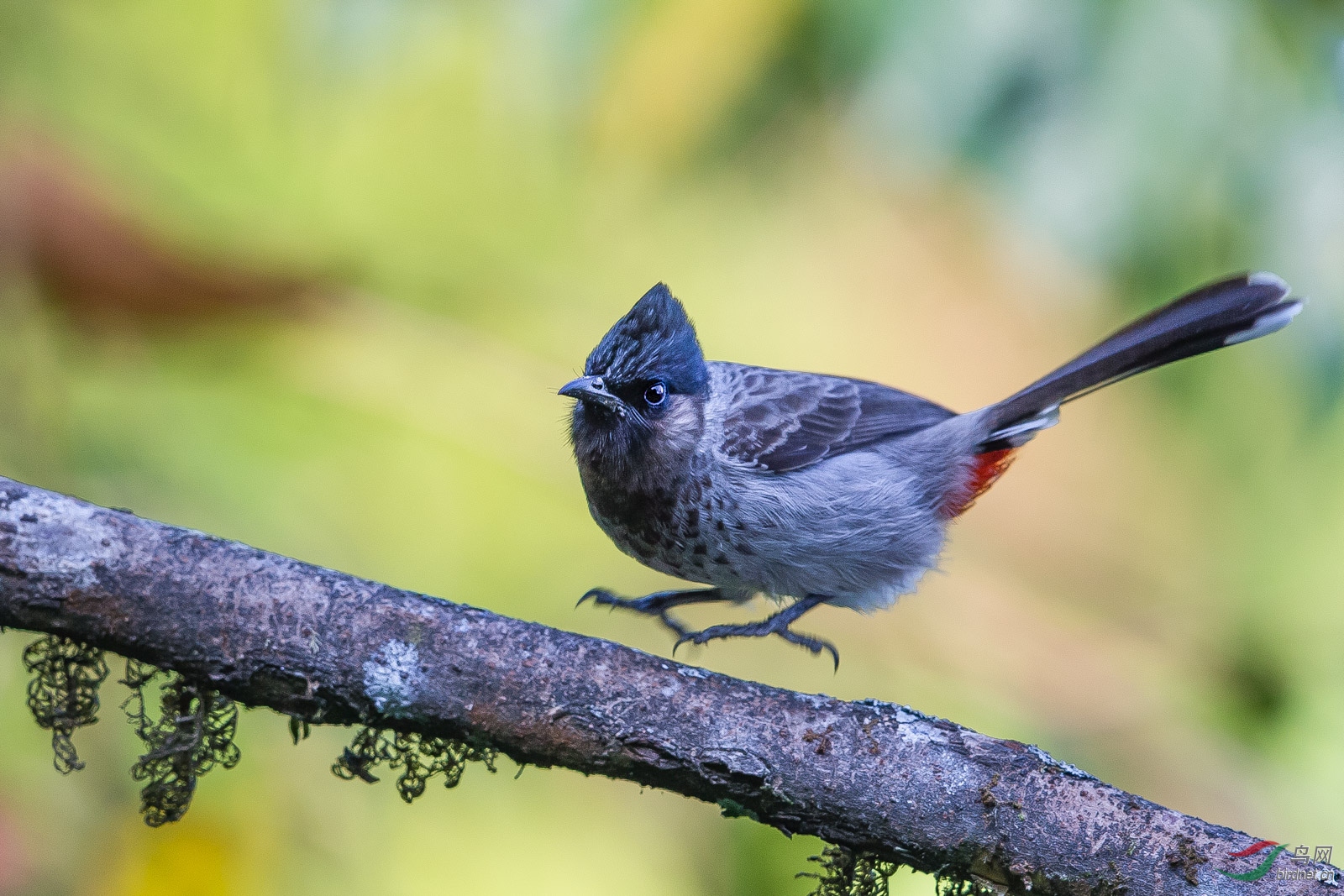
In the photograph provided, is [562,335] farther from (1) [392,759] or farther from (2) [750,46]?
A: (1) [392,759]

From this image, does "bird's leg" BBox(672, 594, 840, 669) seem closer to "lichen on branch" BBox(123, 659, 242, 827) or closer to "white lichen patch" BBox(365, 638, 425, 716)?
"white lichen patch" BBox(365, 638, 425, 716)

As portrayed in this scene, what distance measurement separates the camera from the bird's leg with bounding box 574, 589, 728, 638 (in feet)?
11.1

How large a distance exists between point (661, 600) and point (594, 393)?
726 millimetres

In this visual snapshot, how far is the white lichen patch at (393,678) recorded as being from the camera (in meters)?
2.39

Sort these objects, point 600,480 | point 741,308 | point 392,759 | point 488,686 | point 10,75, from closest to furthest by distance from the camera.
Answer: point 488,686, point 392,759, point 600,480, point 10,75, point 741,308

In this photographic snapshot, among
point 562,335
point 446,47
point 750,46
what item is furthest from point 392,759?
point 446,47

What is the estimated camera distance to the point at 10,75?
17.9 ft

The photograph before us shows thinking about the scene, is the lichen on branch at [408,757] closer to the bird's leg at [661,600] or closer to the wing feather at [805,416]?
the bird's leg at [661,600]

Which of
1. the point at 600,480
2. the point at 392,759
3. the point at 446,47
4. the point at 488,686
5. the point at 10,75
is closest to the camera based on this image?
the point at 488,686

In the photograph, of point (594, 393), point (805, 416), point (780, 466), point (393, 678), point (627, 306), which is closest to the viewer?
point (393, 678)

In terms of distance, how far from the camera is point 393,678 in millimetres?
2398

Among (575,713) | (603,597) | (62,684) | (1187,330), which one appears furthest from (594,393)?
(1187,330)

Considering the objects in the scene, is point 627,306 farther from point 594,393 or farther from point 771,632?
point 771,632

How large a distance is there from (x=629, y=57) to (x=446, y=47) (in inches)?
72.7
